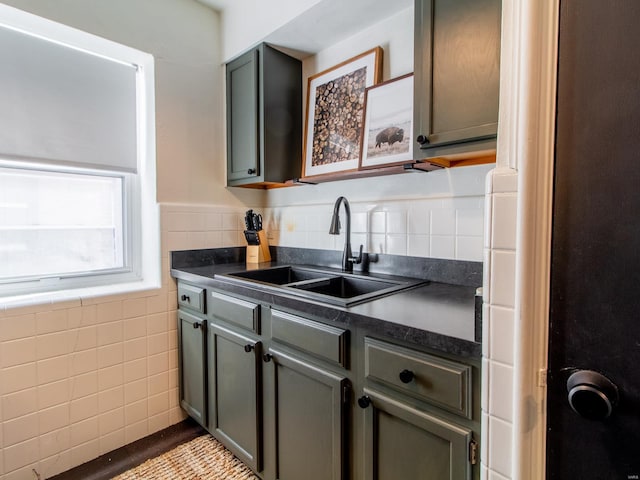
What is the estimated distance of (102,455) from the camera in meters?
1.73

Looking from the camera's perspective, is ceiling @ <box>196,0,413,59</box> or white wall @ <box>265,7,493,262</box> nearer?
white wall @ <box>265,7,493,262</box>

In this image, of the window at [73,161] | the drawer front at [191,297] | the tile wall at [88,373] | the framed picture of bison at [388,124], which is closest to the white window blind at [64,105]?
the window at [73,161]

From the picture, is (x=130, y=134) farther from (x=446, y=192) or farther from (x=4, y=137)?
(x=446, y=192)

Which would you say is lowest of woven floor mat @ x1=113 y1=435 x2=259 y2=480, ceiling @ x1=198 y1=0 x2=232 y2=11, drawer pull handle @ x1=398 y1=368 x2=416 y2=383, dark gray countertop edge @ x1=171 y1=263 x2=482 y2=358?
woven floor mat @ x1=113 y1=435 x2=259 y2=480

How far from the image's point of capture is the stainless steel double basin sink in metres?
1.22

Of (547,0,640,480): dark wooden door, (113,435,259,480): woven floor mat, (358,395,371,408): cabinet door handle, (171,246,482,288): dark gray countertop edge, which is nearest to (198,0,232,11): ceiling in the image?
(171,246,482,288): dark gray countertop edge

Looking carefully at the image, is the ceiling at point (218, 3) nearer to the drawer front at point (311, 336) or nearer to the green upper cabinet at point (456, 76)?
the green upper cabinet at point (456, 76)

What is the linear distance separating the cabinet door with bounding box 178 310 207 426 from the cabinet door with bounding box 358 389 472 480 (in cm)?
104

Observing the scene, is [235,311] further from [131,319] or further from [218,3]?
[218,3]

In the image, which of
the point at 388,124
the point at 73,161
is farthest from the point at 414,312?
the point at 73,161

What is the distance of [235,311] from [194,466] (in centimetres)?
83

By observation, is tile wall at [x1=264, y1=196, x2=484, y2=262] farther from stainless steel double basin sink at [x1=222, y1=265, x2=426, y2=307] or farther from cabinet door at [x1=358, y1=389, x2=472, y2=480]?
cabinet door at [x1=358, y1=389, x2=472, y2=480]

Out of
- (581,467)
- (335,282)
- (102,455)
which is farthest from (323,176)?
(102,455)

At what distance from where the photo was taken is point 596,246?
552 millimetres
